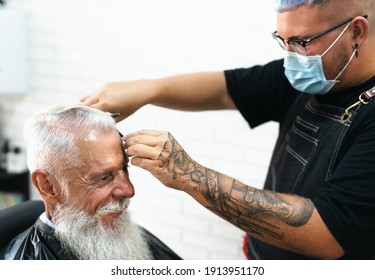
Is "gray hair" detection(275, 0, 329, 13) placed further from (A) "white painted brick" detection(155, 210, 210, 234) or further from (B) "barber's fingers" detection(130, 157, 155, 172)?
(A) "white painted brick" detection(155, 210, 210, 234)

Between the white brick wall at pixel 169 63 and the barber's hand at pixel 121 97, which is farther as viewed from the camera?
the white brick wall at pixel 169 63

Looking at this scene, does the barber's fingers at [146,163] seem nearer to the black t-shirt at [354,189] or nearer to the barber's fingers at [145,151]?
the barber's fingers at [145,151]

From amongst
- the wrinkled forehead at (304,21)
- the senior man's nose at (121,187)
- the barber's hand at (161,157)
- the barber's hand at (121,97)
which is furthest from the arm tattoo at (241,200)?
the wrinkled forehead at (304,21)

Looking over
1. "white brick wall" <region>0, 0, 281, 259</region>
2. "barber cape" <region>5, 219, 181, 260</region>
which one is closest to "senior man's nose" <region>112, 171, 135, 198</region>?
"barber cape" <region>5, 219, 181, 260</region>

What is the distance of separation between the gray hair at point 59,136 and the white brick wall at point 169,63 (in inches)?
44.4

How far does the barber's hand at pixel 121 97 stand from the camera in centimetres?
153

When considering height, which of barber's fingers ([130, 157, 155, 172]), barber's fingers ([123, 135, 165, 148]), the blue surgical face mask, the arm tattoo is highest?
the blue surgical face mask

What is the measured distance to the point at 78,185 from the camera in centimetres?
134

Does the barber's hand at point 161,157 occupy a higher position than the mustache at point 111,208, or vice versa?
the barber's hand at point 161,157

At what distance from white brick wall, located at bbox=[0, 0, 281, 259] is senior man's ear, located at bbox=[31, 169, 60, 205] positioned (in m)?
1.18

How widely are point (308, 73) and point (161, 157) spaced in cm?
56

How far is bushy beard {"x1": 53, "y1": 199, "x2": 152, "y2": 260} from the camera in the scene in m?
1.38
